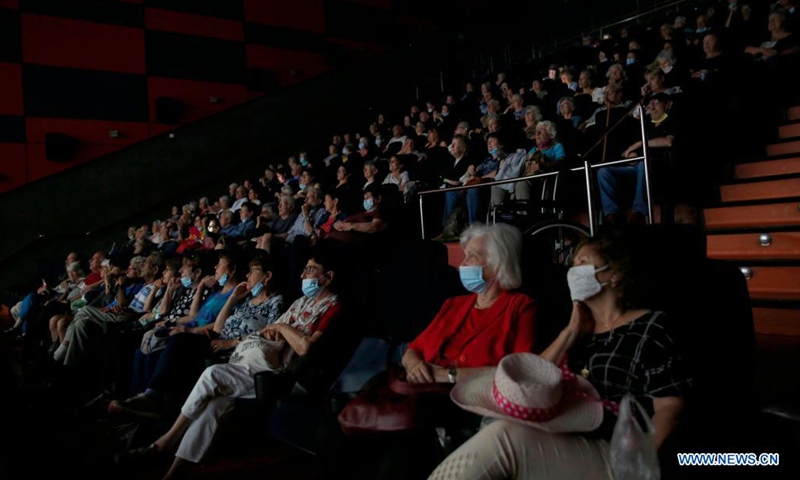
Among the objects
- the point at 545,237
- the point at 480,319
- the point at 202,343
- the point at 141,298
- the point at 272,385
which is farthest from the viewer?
the point at 141,298

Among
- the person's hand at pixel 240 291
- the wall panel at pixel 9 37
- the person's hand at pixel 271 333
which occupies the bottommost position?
the person's hand at pixel 271 333

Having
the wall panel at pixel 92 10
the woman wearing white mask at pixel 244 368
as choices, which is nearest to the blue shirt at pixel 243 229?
the woman wearing white mask at pixel 244 368

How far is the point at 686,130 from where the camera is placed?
3404 millimetres

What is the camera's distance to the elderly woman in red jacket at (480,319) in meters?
1.73

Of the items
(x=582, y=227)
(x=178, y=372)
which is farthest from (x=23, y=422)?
(x=582, y=227)

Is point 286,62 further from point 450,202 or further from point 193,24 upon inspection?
point 450,202

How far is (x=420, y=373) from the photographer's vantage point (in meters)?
1.76

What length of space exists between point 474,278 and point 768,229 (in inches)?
82.6

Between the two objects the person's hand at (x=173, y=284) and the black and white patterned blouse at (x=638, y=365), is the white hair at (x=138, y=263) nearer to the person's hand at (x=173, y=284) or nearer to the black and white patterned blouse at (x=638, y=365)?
the person's hand at (x=173, y=284)

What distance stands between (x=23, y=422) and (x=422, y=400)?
1382 millimetres

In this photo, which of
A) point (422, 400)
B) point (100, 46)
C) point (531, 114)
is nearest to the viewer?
point (422, 400)

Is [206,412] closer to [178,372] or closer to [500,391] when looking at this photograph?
[178,372]

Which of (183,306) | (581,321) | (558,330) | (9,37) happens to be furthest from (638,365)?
(9,37)

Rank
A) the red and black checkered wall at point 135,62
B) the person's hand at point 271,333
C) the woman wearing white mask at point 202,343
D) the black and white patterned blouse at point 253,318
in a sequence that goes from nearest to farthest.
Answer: the person's hand at point 271,333 → the woman wearing white mask at point 202,343 → the black and white patterned blouse at point 253,318 → the red and black checkered wall at point 135,62
